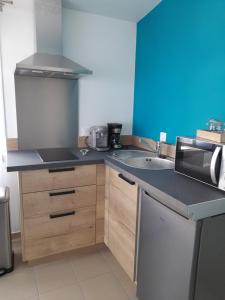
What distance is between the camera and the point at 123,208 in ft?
5.56

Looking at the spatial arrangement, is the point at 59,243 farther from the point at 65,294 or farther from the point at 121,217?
the point at 121,217

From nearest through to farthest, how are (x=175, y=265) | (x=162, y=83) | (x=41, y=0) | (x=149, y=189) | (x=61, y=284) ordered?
(x=175, y=265) → (x=149, y=189) → (x=61, y=284) → (x=41, y=0) → (x=162, y=83)

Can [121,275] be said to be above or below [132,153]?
below

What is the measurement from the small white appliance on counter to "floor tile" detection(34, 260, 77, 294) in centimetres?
107

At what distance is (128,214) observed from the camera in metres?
1.63


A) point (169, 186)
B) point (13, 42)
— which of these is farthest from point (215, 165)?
point (13, 42)

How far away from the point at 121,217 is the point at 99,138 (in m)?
0.86

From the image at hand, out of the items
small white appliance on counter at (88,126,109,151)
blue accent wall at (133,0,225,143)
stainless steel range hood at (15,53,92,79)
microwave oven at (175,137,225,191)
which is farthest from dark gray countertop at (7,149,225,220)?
stainless steel range hood at (15,53,92,79)

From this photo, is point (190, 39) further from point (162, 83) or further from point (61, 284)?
point (61, 284)

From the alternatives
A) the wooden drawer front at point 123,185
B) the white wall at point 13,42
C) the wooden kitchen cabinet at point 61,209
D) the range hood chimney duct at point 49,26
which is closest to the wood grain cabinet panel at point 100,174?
the wooden kitchen cabinet at point 61,209

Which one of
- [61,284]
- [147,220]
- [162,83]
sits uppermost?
[162,83]

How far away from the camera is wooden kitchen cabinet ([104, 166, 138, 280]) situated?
1.58m

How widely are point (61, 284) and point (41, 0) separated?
7.40 feet

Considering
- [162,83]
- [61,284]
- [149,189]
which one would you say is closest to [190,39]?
[162,83]
